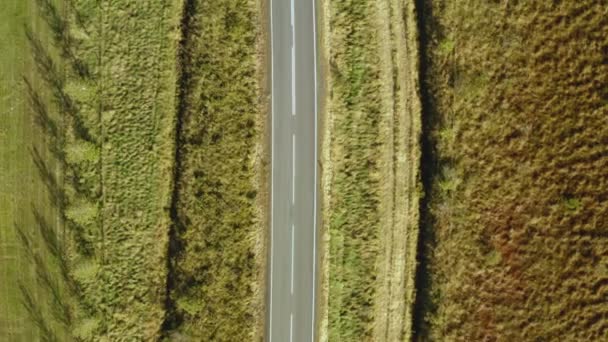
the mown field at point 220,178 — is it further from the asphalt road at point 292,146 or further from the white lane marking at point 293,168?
the white lane marking at point 293,168

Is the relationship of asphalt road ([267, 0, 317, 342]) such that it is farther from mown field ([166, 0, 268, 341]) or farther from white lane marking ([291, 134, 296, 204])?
mown field ([166, 0, 268, 341])

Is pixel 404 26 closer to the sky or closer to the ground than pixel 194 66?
closer to the sky

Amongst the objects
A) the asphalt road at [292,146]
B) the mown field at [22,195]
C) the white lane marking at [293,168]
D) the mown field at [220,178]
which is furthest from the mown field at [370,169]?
the mown field at [22,195]

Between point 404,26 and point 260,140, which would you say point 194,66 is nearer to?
point 260,140

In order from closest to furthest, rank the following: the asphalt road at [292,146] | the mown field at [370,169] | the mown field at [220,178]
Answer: the mown field at [220,178]
the mown field at [370,169]
the asphalt road at [292,146]

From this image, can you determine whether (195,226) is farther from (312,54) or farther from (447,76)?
(447,76)

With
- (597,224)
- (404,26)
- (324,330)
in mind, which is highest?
(404,26)

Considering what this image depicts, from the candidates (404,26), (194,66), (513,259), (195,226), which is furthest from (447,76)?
(195,226)
